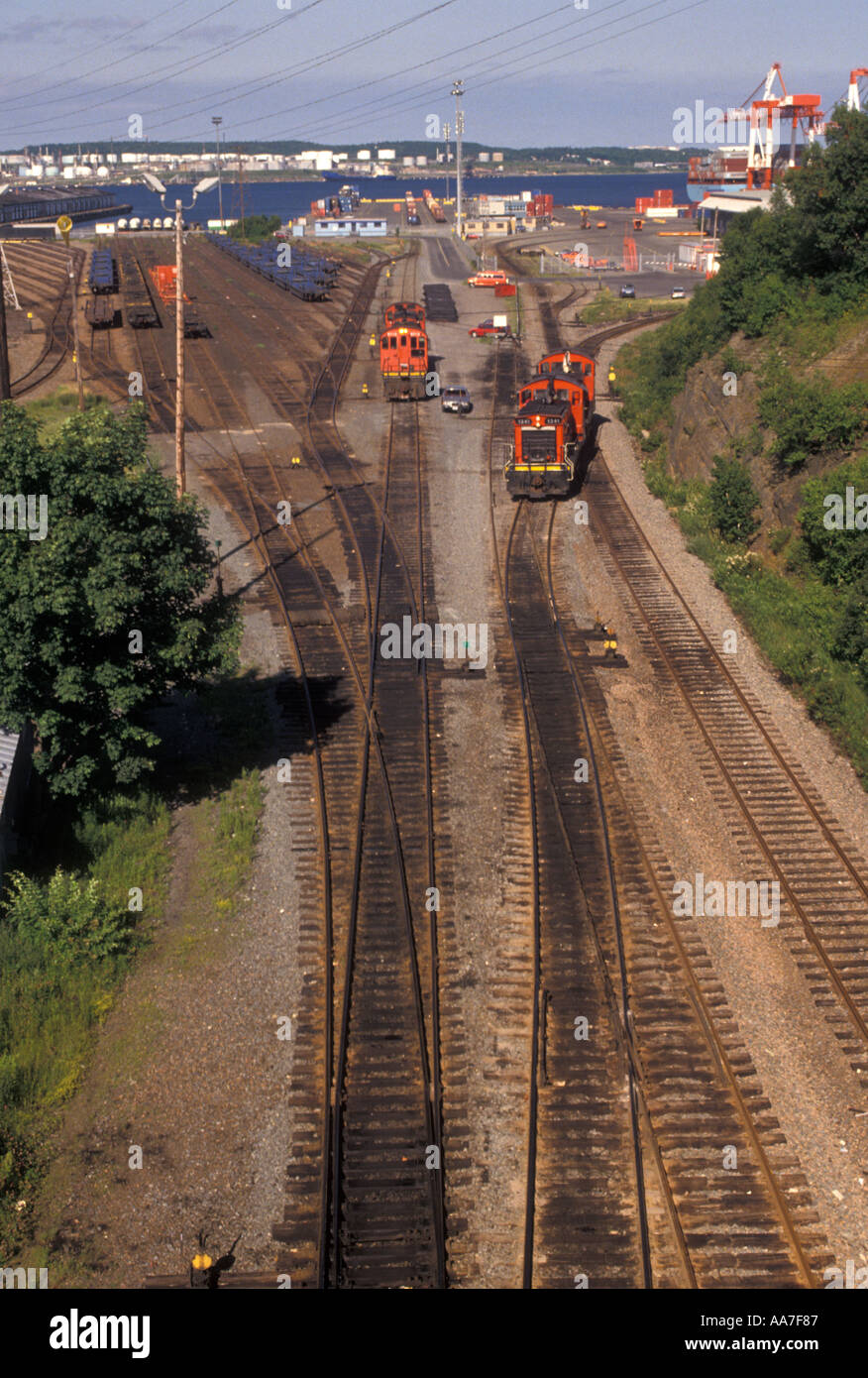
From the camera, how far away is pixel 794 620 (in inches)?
1063

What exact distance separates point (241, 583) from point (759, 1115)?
19.9 m

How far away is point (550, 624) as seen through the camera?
27344mm

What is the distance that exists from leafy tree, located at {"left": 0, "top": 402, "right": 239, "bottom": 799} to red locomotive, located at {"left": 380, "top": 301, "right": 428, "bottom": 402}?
29.7 meters

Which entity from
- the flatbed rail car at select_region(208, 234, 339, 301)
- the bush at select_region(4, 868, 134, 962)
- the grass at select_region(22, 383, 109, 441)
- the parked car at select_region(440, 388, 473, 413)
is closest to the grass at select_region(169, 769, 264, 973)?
the bush at select_region(4, 868, 134, 962)

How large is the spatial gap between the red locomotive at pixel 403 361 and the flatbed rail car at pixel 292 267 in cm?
2787

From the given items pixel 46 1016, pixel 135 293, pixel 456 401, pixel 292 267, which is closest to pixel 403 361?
pixel 456 401

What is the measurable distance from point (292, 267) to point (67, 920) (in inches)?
2956

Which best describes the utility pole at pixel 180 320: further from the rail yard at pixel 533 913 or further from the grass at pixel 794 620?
the grass at pixel 794 620

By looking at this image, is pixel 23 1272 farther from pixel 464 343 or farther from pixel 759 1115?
pixel 464 343

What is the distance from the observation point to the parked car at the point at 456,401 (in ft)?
153

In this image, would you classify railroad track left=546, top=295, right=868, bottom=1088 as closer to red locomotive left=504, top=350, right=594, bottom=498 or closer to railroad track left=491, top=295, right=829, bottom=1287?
railroad track left=491, top=295, right=829, bottom=1287

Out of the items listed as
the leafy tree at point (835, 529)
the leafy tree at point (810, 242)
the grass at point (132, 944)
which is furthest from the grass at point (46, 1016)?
the leafy tree at point (810, 242)

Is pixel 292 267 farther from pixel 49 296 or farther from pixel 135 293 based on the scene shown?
pixel 49 296

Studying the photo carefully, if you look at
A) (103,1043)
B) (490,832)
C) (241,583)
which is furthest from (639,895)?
(241,583)
